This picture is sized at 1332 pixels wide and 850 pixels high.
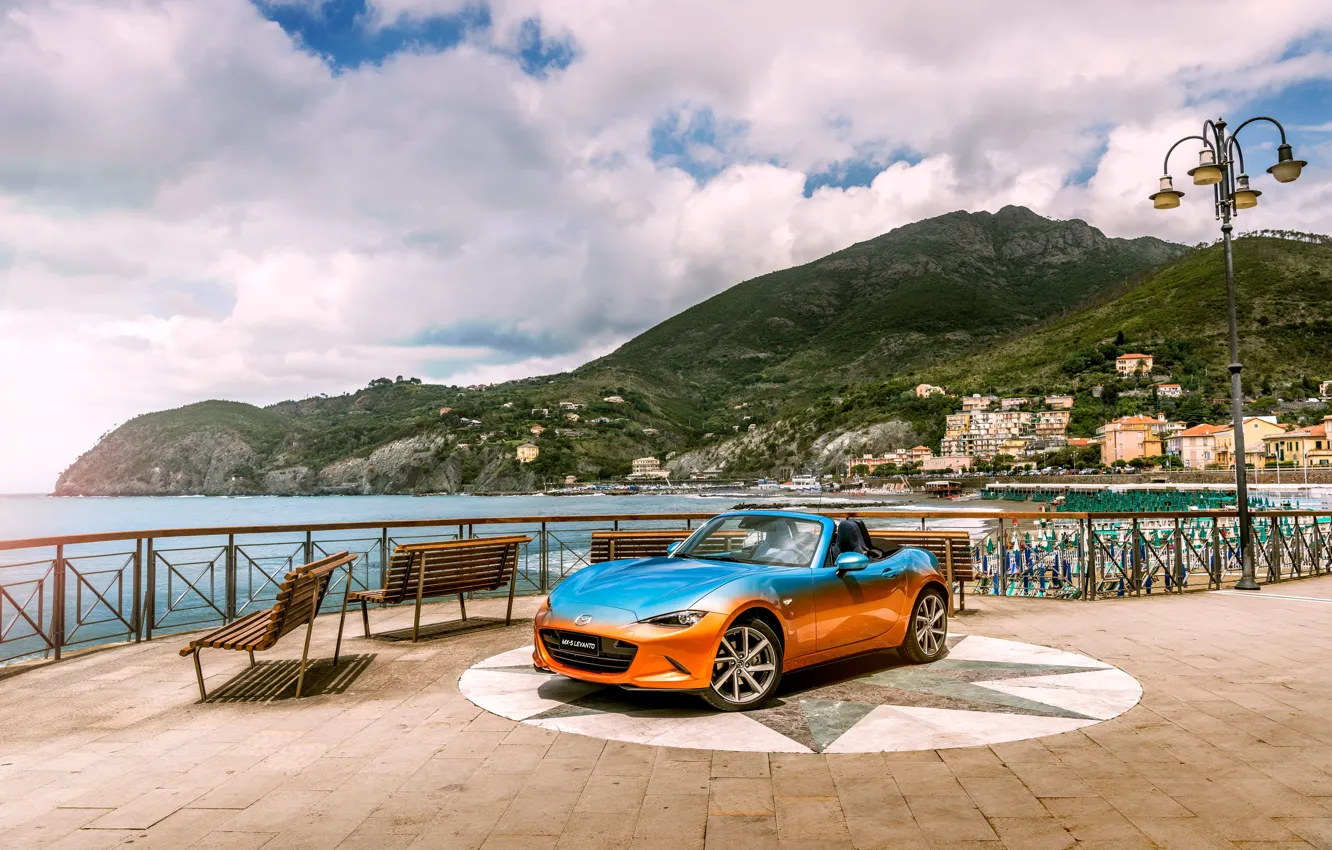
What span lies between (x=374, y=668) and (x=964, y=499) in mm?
124469

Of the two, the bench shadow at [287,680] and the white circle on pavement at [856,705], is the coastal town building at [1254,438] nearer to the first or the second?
the white circle on pavement at [856,705]

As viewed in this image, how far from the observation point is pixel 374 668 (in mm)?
6727

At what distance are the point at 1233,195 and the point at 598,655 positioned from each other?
1350cm

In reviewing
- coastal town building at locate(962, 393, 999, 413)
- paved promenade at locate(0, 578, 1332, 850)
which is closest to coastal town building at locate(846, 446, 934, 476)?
coastal town building at locate(962, 393, 999, 413)

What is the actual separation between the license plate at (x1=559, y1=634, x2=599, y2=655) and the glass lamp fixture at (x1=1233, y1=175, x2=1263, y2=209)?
13.2 m

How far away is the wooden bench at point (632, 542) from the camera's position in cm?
992

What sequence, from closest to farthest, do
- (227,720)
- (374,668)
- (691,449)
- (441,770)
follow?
(441,770), (227,720), (374,668), (691,449)

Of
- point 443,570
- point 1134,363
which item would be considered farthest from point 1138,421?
point 443,570

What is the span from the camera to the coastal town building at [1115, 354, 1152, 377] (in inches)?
4938

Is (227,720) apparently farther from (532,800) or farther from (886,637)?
(886,637)

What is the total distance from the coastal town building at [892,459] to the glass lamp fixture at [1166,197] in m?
134

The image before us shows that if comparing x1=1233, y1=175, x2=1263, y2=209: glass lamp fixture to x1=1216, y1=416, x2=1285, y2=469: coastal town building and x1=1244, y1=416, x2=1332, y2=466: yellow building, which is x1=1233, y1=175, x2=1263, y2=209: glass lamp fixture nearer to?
x1=1244, y1=416, x2=1332, y2=466: yellow building

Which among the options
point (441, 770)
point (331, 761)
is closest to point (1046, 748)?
point (441, 770)

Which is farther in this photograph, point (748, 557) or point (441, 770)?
point (748, 557)
